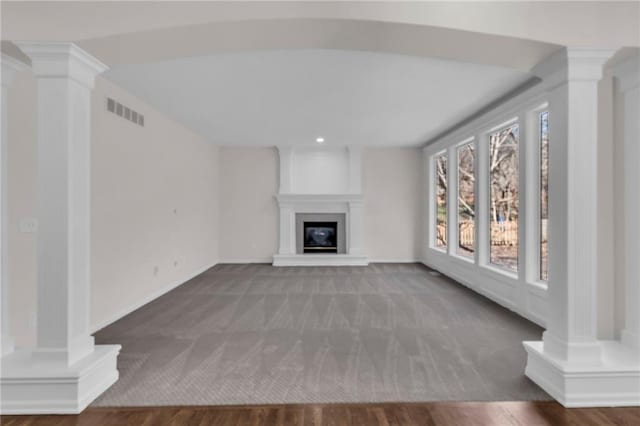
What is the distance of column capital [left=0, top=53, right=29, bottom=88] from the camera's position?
97.5 inches

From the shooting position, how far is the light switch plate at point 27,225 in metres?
2.79

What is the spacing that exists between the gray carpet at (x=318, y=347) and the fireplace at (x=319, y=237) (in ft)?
9.50

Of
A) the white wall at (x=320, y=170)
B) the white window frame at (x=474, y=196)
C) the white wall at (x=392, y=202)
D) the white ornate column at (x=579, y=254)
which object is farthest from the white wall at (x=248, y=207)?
the white ornate column at (x=579, y=254)

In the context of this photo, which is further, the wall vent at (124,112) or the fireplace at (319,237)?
the fireplace at (319,237)

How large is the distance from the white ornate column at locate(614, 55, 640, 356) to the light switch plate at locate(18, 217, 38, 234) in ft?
15.9

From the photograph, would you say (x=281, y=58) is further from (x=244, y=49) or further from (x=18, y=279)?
(x=18, y=279)

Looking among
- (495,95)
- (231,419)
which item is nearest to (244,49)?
(231,419)

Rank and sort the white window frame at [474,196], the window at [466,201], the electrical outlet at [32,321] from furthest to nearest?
the window at [466,201]
the white window frame at [474,196]
the electrical outlet at [32,321]

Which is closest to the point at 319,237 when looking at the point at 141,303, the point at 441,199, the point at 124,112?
the point at 441,199

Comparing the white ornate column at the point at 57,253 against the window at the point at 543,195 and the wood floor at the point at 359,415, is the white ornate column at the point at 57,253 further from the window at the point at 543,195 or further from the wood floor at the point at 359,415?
the window at the point at 543,195

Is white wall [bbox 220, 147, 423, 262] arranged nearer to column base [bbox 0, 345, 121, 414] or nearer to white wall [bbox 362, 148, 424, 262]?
white wall [bbox 362, 148, 424, 262]

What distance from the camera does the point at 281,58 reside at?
3.30 metres

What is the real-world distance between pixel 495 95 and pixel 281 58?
2.86 metres

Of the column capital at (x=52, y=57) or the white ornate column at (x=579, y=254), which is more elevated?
the column capital at (x=52, y=57)
